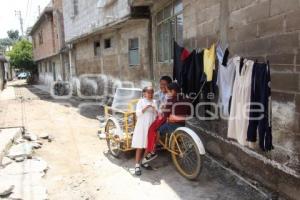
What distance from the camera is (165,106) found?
4.87 meters

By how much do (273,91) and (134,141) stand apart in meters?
2.32

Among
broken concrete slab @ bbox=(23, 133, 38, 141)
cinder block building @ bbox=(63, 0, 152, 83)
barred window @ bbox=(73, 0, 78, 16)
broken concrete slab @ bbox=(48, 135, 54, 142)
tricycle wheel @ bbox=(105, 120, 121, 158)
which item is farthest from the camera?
barred window @ bbox=(73, 0, 78, 16)

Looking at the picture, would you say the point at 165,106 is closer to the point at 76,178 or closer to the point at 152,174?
the point at 152,174

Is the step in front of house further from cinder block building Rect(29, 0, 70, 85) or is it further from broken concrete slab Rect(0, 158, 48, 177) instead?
cinder block building Rect(29, 0, 70, 85)

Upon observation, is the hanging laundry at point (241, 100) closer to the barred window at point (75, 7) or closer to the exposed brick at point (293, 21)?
the exposed brick at point (293, 21)

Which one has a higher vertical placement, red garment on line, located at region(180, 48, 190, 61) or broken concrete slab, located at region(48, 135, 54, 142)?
red garment on line, located at region(180, 48, 190, 61)

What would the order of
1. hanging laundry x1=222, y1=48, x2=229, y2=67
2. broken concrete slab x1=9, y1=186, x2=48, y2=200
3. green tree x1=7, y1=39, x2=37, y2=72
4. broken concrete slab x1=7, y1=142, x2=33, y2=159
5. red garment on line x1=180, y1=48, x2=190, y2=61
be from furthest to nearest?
green tree x1=7, y1=39, x2=37, y2=72
broken concrete slab x1=7, y1=142, x2=33, y2=159
red garment on line x1=180, y1=48, x2=190, y2=61
hanging laundry x1=222, y1=48, x2=229, y2=67
broken concrete slab x1=9, y1=186, x2=48, y2=200

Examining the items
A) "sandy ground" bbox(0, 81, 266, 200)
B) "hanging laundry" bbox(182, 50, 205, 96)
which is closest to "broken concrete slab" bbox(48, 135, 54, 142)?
"sandy ground" bbox(0, 81, 266, 200)

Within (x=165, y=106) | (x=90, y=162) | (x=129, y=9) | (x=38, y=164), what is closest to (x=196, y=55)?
(x=165, y=106)

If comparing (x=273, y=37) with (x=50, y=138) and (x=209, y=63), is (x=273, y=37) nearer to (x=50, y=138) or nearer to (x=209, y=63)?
(x=209, y=63)

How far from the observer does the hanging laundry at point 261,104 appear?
354 centimetres

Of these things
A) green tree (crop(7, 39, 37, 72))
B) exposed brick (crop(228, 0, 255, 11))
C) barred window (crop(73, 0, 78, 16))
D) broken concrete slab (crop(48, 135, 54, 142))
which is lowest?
broken concrete slab (crop(48, 135, 54, 142))

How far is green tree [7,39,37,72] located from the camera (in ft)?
109

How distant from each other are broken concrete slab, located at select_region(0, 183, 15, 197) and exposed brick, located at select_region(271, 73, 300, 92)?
376 centimetres
